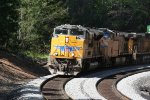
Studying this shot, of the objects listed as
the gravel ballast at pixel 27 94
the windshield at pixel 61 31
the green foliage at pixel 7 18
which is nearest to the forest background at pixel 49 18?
the green foliage at pixel 7 18

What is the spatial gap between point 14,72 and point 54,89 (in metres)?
4.72

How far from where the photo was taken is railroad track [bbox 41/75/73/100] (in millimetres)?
17995

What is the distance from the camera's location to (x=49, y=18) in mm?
44438

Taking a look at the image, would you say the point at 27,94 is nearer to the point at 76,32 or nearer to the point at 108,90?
the point at 108,90

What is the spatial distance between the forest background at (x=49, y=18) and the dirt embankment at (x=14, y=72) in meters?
1.60

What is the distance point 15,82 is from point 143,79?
34.6ft

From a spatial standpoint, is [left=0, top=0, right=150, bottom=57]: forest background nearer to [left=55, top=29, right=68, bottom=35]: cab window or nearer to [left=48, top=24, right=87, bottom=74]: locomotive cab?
[left=55, top=29, right=68, bottom=35]: cab window

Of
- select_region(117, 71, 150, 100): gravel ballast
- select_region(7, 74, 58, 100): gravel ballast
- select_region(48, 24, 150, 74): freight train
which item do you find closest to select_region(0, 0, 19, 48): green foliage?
select_region(48, 24, 150, 74): freight train

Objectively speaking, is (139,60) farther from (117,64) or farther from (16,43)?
(16,43)

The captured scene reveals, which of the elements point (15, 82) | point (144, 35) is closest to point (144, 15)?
point (144, 35)

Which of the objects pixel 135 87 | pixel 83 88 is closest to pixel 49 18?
pixel 135 87

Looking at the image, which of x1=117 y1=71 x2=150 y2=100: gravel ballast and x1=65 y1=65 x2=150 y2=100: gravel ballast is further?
x1=117 y1=71 x2=150 y2=100: gravel ballast

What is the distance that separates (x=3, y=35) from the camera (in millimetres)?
25812

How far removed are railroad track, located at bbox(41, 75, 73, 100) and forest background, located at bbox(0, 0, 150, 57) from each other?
180 inches
